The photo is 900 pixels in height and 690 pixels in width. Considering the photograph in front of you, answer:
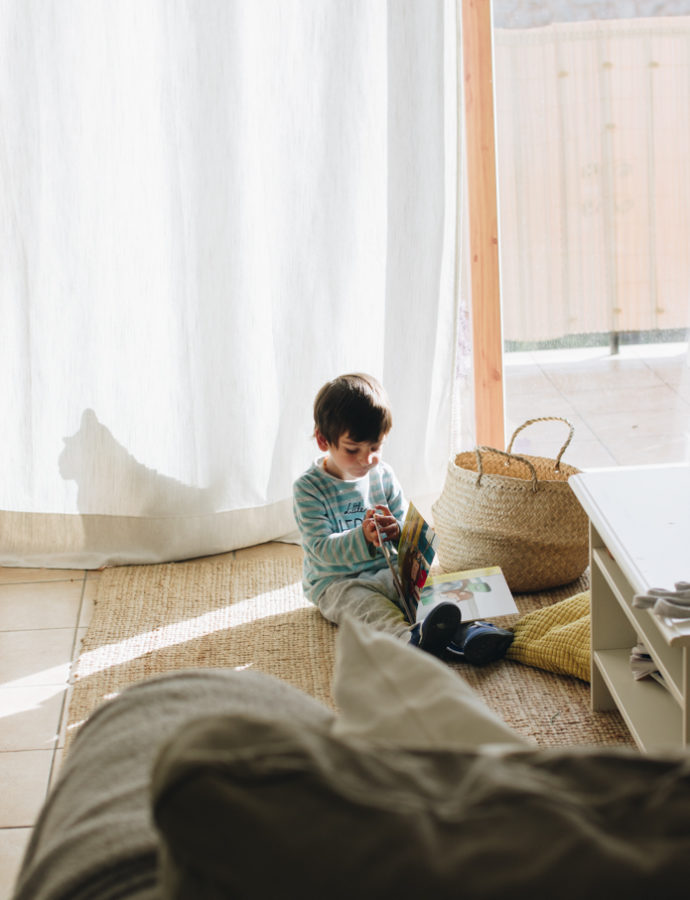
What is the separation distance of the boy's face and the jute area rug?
376 mm

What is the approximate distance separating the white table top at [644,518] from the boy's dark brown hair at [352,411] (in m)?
0.46

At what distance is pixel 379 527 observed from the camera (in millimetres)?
2037

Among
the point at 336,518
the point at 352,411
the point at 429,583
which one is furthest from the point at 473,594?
the point at 352,411

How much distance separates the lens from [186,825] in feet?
1.55

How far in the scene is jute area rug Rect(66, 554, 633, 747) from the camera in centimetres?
181

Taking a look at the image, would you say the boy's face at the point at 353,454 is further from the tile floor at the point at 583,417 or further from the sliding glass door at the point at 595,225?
the sliding glass door at the point at 595,225

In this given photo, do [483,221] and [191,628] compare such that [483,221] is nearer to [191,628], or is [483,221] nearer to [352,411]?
[352,411]

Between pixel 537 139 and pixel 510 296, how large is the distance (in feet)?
1.33

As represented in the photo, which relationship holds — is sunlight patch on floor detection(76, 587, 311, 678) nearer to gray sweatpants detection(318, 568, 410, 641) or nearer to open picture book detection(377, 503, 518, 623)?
gray sweatpants detection(318, 568, 410, 641)

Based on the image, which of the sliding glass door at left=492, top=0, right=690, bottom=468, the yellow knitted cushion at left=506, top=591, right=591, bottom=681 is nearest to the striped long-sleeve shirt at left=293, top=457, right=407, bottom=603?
the yellow knitted cushion at left=506, top=591, right=591, bottom=681

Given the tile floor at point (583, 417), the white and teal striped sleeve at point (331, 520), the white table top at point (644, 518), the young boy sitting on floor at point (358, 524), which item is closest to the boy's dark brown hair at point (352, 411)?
the young boy sitting on floor at point (358, 524)

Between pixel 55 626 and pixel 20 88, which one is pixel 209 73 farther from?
pixel 55 626

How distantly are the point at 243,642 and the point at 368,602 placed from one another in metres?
0.30

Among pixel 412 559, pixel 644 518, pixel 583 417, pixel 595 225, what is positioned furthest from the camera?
pixel 583 417
